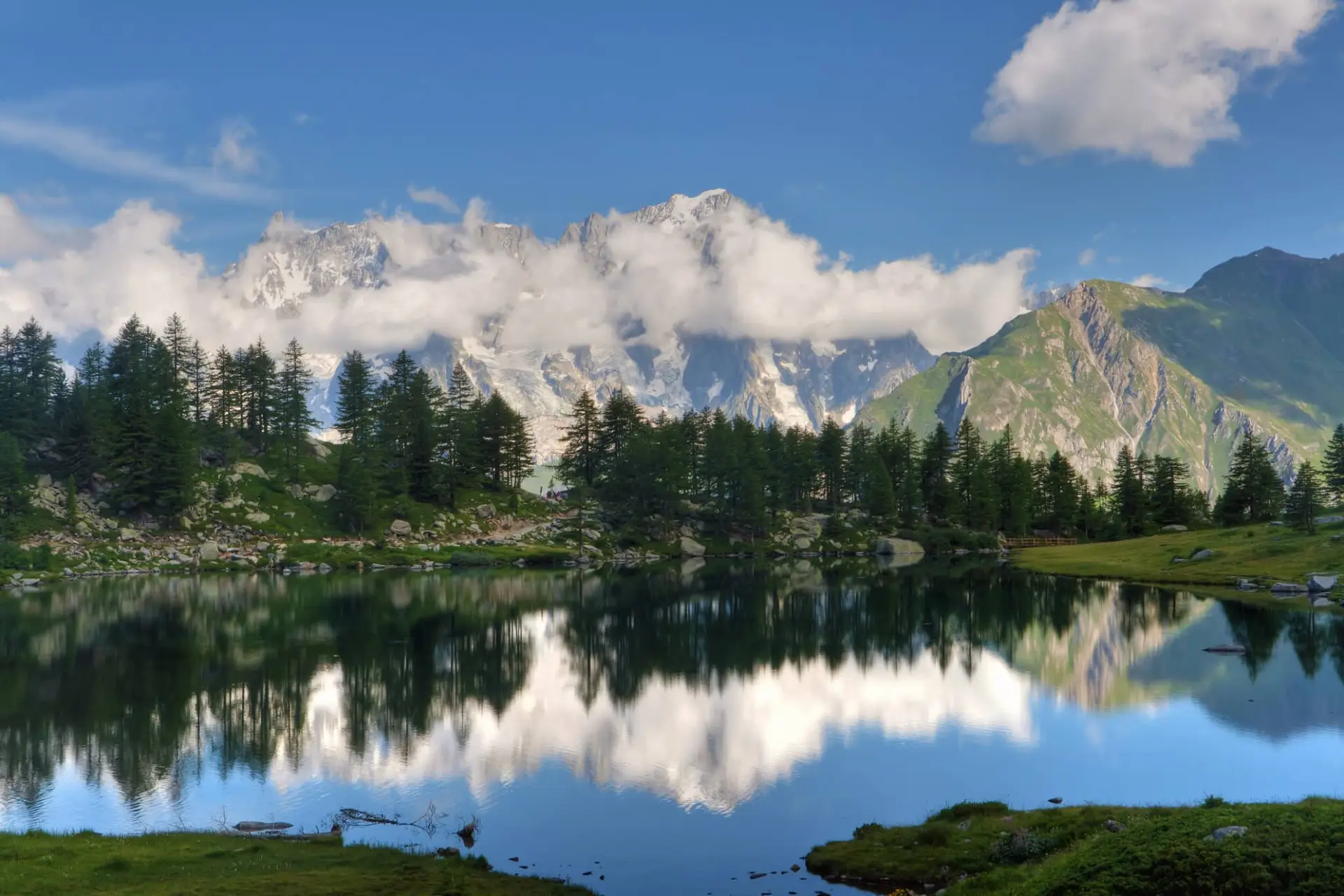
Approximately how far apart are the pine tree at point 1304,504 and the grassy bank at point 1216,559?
1783 mm

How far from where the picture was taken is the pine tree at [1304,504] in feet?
378

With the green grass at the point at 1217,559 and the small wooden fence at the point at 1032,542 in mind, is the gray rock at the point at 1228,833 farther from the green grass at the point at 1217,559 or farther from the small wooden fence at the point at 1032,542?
the small wooden fence at the point at 1032,542

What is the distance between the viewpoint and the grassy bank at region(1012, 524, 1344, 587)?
331 feet

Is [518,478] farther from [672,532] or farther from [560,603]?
[560,603]

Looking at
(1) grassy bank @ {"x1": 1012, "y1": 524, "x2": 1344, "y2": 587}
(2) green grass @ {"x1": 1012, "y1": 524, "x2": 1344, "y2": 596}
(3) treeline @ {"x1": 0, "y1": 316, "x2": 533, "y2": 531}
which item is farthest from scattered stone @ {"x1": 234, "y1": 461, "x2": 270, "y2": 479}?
(2) green grass @ {"x1": 1012, "y1": 524, "x2": 1344, "y2": 596}

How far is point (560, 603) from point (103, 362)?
130600 millimetres

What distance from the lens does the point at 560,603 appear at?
295 feet

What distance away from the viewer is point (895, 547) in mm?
167000

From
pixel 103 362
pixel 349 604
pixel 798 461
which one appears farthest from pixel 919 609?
pixel 103 362

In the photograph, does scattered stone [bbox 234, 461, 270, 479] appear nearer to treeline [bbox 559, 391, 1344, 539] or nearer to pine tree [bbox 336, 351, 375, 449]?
pine tree [bbox 336, 351, 375, 449]

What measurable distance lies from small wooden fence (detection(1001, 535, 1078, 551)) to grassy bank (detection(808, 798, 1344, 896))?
15583 centimetres

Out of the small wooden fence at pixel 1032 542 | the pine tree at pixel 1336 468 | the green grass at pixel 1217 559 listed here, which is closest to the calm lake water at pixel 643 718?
the green grass at pixel 1217 559

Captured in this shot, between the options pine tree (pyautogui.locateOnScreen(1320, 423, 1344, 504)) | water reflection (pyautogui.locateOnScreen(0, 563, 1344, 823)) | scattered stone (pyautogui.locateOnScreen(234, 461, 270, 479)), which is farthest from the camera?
scattered stone (pyautogui.locateOnScreen(234, 461, 270, 479))

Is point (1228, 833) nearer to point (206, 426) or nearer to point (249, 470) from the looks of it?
point (249, 470)
